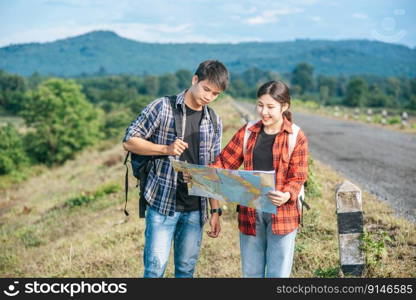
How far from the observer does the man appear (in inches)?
125

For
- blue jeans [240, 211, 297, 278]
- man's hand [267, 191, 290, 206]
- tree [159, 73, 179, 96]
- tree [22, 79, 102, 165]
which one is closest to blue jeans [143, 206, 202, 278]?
blue jeans [240, 211, 297, 278]

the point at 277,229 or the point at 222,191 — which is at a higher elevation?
the point at 222,191

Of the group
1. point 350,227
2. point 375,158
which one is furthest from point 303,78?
point 350,227

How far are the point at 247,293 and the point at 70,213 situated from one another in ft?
28.8

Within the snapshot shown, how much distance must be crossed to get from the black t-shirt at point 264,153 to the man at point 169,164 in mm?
466

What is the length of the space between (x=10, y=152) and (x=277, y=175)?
39260 mm

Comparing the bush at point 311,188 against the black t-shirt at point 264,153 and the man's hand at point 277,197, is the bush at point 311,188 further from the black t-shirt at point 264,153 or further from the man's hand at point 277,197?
the man's hand at point 277,197

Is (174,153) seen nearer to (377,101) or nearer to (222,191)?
(222,191)

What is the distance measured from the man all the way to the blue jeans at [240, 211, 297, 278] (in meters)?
0.41

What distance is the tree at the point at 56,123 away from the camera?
41188 millimetres

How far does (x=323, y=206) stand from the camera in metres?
6.61

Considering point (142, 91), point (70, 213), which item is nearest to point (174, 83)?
point (142, 91)

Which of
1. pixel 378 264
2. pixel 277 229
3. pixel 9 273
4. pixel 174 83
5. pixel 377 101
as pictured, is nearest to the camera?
pixel 277 229

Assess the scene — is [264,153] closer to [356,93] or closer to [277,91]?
[277,91]
